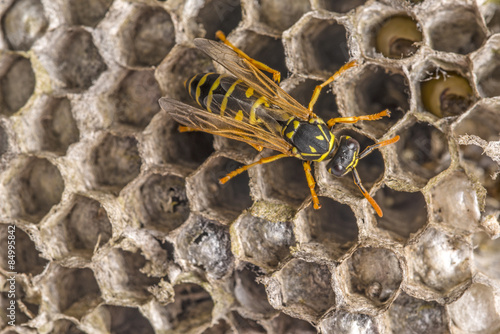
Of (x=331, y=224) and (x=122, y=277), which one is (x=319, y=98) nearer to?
(x=331, y=224)

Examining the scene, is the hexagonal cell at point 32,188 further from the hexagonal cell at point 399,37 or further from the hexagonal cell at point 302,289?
the hexagonal cell at point 399,37

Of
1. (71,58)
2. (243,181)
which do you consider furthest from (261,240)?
(71,58)

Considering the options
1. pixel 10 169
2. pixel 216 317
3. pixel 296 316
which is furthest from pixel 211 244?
pixel 10 169

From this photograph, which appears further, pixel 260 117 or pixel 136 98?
pixel 136 98

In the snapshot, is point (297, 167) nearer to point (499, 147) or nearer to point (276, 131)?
point (276, 131)

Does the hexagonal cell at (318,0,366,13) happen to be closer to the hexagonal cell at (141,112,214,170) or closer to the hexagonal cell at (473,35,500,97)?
the hexagonal cell at (473,35,500,97)

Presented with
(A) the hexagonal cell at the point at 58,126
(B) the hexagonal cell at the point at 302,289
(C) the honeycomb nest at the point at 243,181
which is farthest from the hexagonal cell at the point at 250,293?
(A) the hexagonal cell at the point at 58,126

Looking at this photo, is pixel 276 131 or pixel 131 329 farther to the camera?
pixel 131 329
